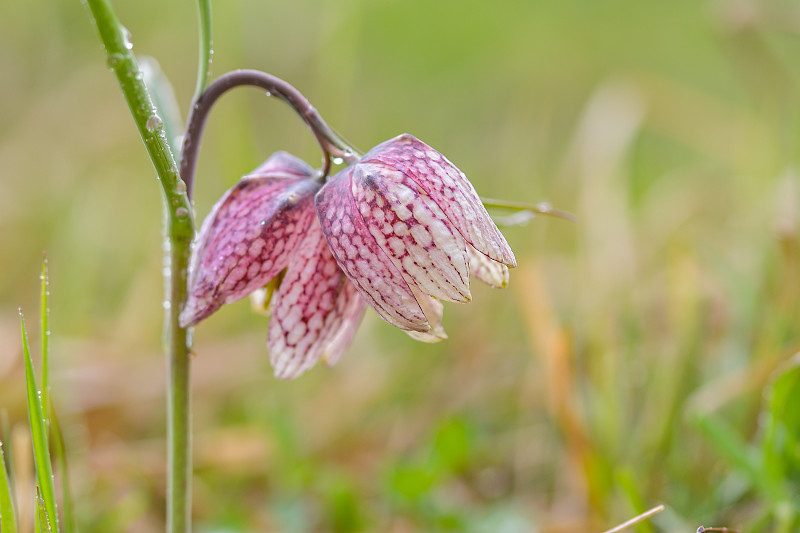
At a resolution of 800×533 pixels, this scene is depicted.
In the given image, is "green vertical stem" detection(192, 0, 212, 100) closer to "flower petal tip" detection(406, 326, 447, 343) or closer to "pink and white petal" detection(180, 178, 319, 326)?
"pink and white petal" detection(180, 178, 319, 326)

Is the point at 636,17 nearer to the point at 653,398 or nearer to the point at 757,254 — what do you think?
the point at 757,254

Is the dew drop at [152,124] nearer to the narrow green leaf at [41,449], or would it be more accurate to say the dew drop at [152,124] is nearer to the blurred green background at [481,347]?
the narrow green leaf at [41,449]

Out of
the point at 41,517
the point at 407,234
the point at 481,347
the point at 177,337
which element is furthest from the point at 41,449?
the point at 481,347

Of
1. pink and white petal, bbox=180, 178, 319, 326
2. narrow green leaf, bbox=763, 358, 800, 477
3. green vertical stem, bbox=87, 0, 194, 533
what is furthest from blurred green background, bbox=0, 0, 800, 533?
pink and white petal, bbox=180, 178, 319, 326

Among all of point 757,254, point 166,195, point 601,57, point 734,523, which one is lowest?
point 734,523

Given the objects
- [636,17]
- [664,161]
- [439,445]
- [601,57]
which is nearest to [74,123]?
[439,445]
